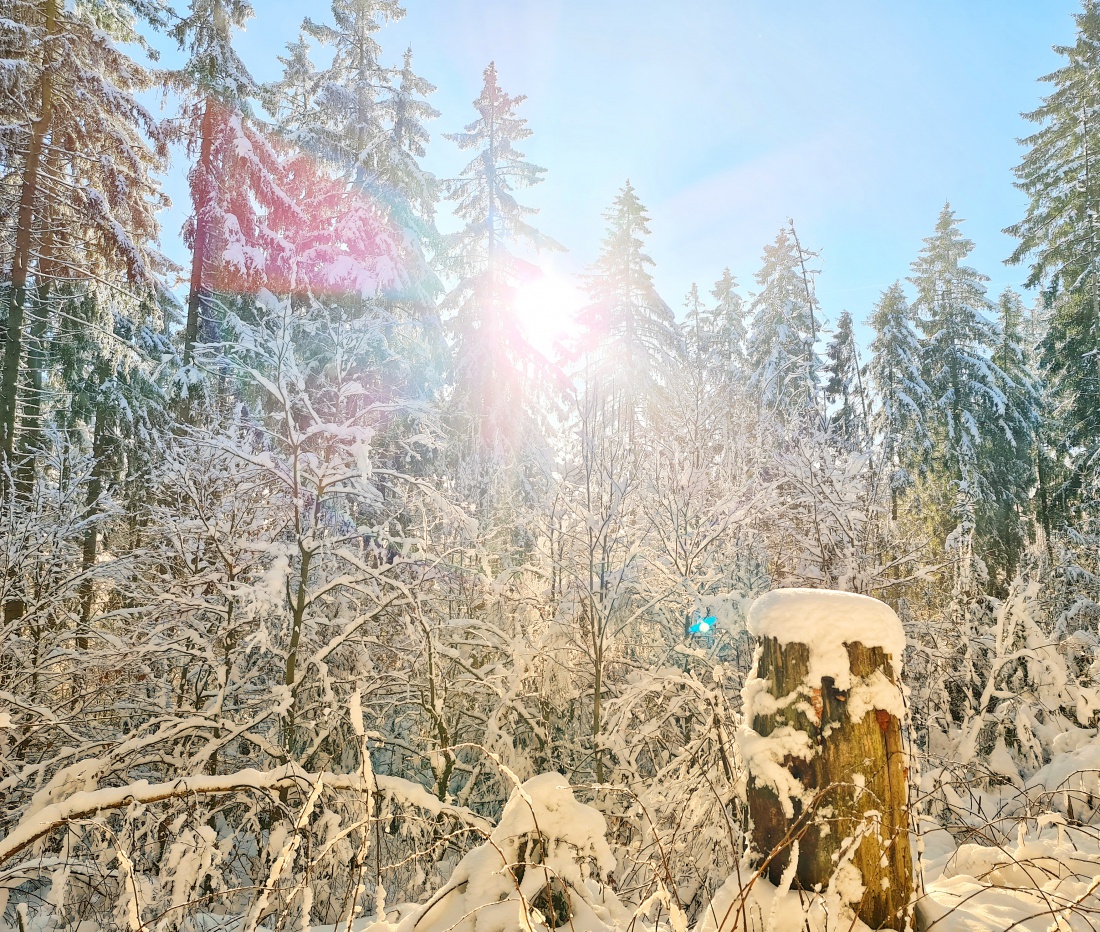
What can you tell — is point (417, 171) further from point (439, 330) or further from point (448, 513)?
point (448, 513)

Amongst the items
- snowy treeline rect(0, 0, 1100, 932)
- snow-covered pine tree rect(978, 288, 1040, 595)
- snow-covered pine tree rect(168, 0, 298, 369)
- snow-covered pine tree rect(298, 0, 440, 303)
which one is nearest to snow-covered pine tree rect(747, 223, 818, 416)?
snowy treeline rect(0, 0, 1100, 932)

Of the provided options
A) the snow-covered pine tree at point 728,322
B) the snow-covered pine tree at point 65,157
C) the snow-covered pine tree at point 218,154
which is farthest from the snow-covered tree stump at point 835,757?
the snow-covered pine tree at point 728,322

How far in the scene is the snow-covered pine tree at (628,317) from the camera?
18266mm

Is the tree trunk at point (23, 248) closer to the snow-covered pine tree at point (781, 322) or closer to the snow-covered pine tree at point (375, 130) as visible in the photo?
the snow-covered pine tree at point (375, 130)

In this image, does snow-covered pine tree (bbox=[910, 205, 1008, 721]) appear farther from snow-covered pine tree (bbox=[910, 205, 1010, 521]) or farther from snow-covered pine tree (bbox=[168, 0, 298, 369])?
snow-covered pine tree (bbox=[168, 0, 298, 369])

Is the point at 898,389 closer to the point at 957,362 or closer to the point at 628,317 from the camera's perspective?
the point at 957,362

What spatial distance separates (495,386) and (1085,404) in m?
13.3

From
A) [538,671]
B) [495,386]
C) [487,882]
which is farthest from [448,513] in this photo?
[495,386]

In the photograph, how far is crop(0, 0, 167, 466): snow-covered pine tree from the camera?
8.68 m

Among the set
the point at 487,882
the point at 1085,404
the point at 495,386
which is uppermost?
the point at 495,386

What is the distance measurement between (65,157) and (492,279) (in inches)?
334

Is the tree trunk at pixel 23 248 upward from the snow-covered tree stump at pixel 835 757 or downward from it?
upward

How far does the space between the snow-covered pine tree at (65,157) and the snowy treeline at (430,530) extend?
6 centimetres

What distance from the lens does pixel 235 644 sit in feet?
18.1
